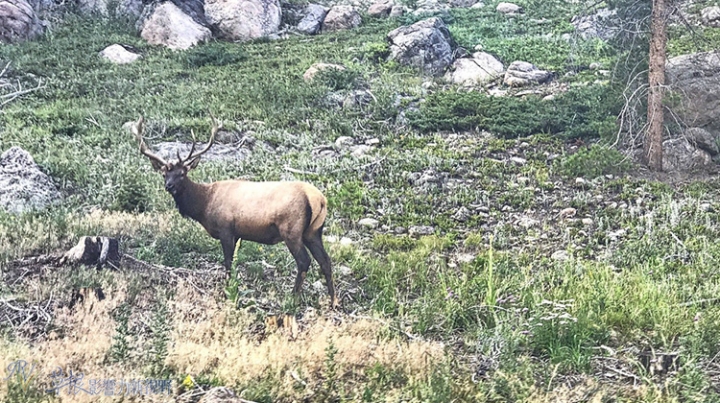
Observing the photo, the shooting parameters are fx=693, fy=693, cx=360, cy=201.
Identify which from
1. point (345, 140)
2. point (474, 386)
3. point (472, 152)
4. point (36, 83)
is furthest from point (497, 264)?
point (36, 83)

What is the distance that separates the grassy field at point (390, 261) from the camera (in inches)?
235

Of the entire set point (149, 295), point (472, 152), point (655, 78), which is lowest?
point (472, 152)

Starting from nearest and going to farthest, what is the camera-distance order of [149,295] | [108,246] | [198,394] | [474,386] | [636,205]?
1. [198,394]
2. [474,386]
3. [149,295]
4. [108,246]
5. [636,205]

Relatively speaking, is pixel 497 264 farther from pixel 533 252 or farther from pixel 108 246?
pixel 108 246

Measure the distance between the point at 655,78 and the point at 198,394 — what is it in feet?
36.5

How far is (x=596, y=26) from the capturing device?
16.8 m

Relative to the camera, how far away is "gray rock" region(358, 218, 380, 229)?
10.7 metres

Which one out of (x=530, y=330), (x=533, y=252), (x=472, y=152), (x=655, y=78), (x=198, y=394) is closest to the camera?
(x=198, y=394)

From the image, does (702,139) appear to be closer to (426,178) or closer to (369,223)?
(426,178)

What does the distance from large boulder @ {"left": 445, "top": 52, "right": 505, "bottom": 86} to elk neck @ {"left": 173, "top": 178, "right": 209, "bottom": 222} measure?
528 inches

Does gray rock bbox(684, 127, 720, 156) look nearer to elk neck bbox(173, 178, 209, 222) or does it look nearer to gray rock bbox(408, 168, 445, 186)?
gray rock bbox(408, 168, 445, 186)

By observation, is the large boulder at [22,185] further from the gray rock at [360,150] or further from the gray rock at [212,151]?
the gray rock at [360,150]

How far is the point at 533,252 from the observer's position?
9945 mm

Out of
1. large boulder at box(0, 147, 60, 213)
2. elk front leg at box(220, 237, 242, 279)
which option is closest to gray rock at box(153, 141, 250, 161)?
large boulder at box(0, 147, 60, 213)
